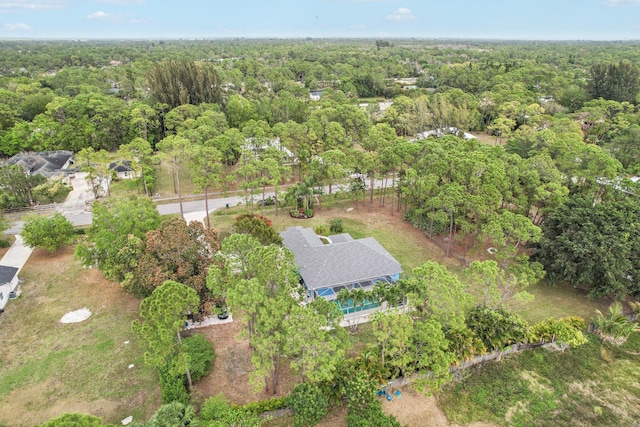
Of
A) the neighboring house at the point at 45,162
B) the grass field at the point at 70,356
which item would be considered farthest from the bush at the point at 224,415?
the neighboring house at the point at 45,162

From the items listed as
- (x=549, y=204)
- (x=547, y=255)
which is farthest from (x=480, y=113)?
(x=547, y=255)

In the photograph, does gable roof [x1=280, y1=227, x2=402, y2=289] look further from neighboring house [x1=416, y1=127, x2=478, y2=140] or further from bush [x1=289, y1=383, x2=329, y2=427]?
neighboring house [x1=416, y1=127, x2=478, y2=140]

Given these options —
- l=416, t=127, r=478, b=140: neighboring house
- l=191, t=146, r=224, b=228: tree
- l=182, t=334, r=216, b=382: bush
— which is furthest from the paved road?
l=416, t=127, r=478, b=140: neighboring house

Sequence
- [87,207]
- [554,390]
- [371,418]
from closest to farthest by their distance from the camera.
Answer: [371,418] < [554,390] < [87,207]

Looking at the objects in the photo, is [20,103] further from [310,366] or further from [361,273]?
[310,366]

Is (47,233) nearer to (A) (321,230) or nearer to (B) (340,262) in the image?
(A) (321,230)

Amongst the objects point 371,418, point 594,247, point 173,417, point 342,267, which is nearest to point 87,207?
point 342,267

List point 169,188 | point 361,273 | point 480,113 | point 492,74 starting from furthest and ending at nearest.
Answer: point 492,74, point 480,113, point 169,188, point 361,273
